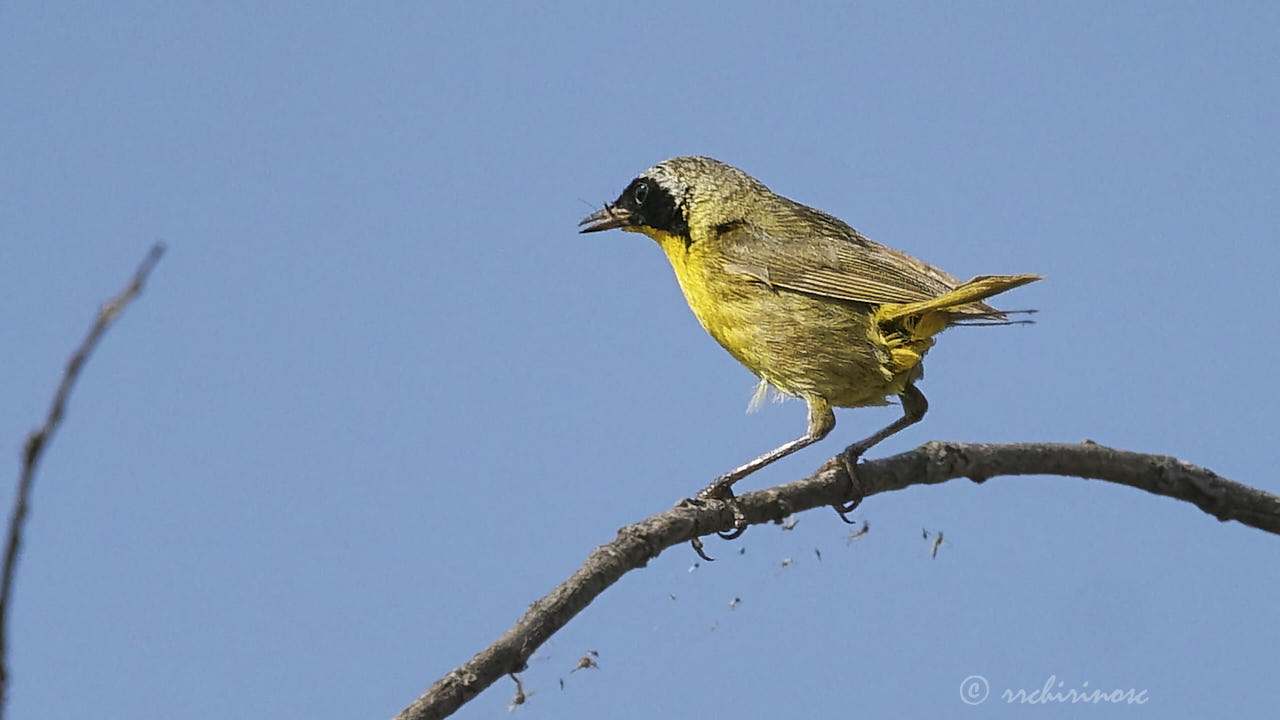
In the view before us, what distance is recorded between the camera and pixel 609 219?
6.90m

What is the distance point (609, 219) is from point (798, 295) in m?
1.22

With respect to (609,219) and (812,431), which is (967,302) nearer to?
(812,431)

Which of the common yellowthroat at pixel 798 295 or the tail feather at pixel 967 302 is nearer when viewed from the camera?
the tail feather at pixel 967 302

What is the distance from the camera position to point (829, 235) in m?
6.85

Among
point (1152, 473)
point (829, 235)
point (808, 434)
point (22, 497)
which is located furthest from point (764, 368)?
point (22, 497)

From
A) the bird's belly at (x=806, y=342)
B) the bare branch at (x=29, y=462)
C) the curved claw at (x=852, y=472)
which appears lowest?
the bare branch at (x=29, y=462)

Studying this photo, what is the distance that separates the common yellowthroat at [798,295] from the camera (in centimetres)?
599

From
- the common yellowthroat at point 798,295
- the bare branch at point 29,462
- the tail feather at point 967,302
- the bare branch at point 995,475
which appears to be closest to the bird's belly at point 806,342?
the common yellowthroat at point 798,295

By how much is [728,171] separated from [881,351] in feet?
5.02

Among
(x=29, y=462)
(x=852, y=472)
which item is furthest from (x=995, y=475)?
(x=29, y=462)

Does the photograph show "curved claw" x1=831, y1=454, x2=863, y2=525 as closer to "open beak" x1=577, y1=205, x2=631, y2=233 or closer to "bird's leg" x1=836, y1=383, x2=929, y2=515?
"bird's leg" x1=836, y1=383, x2=929, y2=515

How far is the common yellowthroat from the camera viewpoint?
19.7 feet

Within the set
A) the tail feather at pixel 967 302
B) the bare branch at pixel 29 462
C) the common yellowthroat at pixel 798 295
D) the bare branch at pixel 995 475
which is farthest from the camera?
the common yellowthroat at pixel 798 295

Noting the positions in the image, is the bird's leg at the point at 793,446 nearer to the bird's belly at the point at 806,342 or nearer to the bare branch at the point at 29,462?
the bird's belly at the point at 806,342
